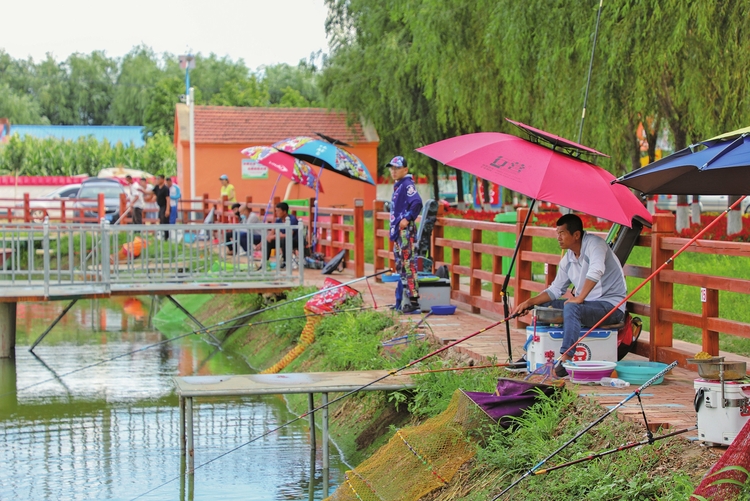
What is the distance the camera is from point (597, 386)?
23.8 ft

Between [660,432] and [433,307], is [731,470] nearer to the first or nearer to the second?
Result: [660,432]

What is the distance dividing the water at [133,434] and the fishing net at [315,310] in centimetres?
64

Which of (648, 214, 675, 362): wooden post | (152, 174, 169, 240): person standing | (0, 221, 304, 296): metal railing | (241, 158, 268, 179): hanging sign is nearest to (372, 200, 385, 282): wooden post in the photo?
(0, 221, 304, 296): metal railing

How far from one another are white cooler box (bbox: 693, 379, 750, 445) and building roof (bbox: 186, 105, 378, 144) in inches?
1093

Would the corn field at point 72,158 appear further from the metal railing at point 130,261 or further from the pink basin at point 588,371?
the pink basin at point 588,371

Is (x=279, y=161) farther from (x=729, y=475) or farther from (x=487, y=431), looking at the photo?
(x=729, y=475)

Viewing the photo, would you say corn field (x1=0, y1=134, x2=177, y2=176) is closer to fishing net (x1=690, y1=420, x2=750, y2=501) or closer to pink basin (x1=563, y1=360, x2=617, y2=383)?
pink basin (x1=563, y1=360, x2=617, y2=383)

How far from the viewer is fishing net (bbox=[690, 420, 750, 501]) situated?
4.82 m

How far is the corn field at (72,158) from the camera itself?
166 feet

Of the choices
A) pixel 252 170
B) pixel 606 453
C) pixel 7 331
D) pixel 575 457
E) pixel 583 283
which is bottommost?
pixel 7 331

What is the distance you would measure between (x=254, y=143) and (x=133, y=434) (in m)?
23.2

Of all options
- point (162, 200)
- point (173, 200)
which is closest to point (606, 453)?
point (162, 200)

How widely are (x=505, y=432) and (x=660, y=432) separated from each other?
109 cm

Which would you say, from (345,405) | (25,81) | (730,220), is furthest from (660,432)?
(25,81)
